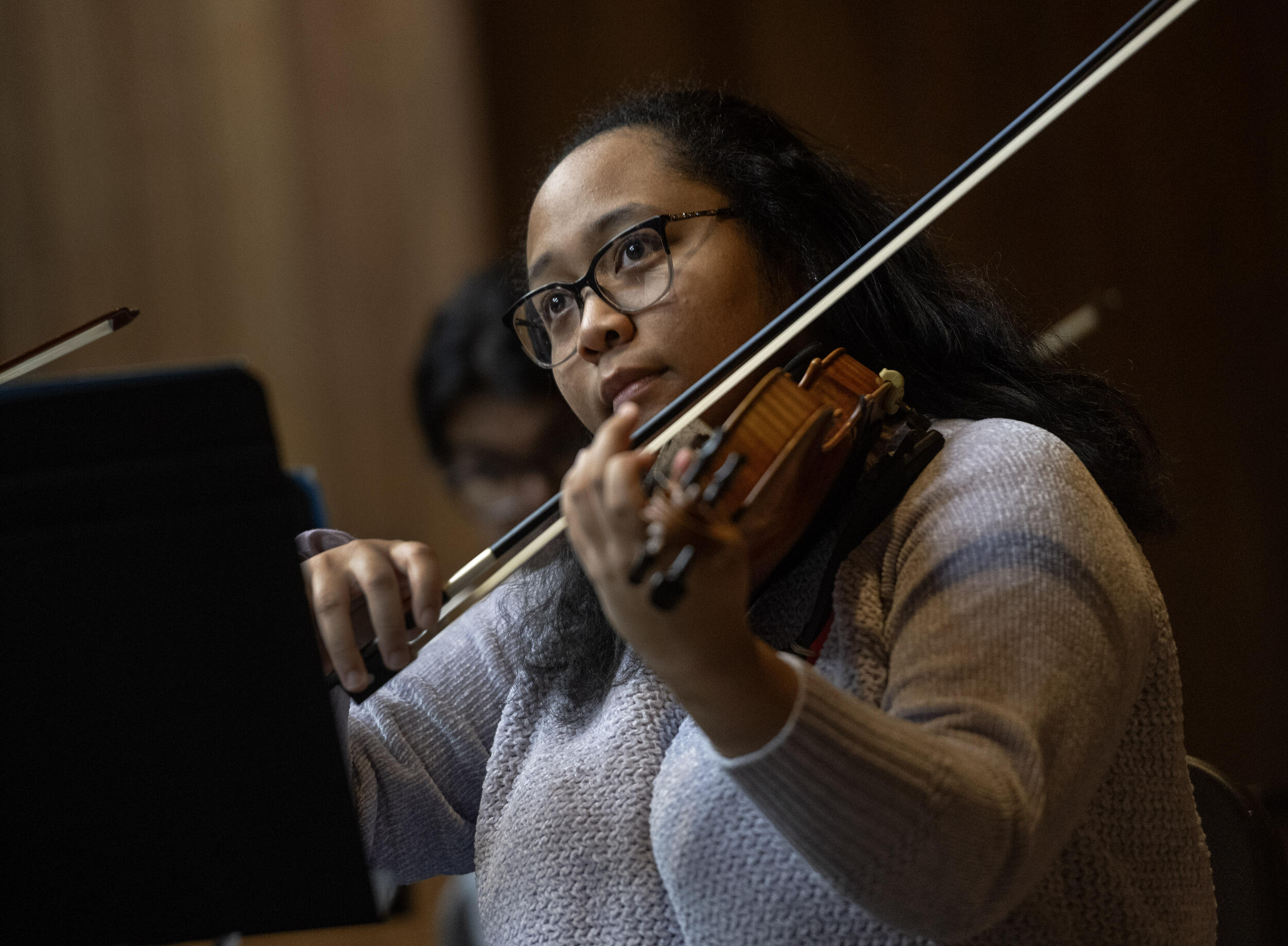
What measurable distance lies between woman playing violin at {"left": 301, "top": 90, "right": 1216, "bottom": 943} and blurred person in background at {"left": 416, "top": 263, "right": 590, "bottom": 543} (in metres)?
0.73

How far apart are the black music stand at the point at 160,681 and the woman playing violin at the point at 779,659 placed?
132 mm

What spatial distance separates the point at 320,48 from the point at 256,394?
238 cm

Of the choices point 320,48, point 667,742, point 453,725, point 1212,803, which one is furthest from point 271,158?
point 1212,803

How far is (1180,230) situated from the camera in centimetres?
219

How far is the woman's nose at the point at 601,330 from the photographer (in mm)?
905

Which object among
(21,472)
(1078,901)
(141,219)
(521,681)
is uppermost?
(141,219)

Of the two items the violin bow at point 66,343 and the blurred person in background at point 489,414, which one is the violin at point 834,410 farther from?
the blurred person in background at point 489,414

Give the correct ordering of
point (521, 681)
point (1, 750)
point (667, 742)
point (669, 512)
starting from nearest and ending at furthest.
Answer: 1. point (669, 512)
2. point (1, 750)
3. point (667, 742)
4. point (521, 681)

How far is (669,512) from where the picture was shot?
19.4 inches

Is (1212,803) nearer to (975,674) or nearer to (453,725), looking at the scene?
(975,674)

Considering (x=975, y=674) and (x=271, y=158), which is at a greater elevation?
(x=271, y=158)

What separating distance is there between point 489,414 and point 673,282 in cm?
105

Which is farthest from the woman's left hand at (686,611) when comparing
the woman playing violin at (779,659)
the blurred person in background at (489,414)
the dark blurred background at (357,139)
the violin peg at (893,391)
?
the dark blurred background at (357,139)

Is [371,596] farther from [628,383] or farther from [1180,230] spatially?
[1180,230]
